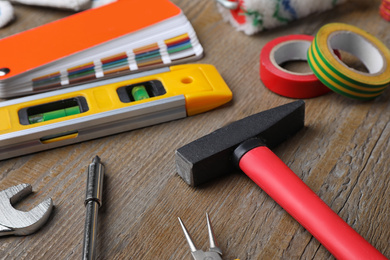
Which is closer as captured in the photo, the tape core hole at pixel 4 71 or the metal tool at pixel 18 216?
the metal tool at pixel 18 216

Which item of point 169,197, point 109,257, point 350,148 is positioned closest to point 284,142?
point 350,148

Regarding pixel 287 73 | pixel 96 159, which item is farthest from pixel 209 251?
pixel 287 73

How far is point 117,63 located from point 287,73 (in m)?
0.29

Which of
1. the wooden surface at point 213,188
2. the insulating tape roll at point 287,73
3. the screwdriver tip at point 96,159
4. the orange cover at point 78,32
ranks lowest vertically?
the wooden surface at point 213,188

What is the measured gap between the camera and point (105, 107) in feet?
2.47

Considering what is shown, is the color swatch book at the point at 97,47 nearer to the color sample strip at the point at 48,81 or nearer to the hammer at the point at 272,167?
the color sample strip at the point at 48,81

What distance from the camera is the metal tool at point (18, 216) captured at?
2.03 feet

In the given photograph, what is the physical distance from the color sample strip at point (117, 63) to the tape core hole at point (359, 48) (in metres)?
0.26

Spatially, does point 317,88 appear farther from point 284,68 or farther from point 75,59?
point 75,59

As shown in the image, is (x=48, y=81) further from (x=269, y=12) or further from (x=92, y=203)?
(x=269, y=12)

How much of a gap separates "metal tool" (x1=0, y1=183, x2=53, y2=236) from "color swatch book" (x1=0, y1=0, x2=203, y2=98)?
0.76 feet

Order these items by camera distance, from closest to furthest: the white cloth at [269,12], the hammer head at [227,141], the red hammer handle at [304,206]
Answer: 1. the red hammer handle at [304,206]
2. the hammer head at [227,141]
3. the white cloth at [269,12]

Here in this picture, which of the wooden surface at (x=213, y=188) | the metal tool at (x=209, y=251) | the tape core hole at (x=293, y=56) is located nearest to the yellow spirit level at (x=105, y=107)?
the wooden surface at (x=213, y=188)

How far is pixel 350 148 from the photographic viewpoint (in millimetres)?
736
